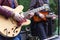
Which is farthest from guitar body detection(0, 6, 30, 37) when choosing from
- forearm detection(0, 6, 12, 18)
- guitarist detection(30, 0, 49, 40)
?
guitarist detection(30, 0, 49, 40)

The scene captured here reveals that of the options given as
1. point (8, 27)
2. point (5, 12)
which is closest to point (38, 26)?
point (8, 27)

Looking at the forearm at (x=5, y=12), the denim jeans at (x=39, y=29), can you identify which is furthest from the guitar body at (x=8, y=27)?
the denim jeans at (x=39, y=29)

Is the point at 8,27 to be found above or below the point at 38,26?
above

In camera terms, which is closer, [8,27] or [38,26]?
[8,27]

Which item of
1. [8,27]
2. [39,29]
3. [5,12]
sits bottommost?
[39,29]

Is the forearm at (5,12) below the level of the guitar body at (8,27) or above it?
above

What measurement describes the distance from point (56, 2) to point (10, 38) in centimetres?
367

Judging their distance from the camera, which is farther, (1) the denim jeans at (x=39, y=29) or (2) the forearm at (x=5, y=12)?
(1) the denim jeans at (x=39, y=29)

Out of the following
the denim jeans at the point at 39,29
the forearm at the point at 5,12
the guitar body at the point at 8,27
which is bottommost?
the denim jeans at the point at 39,29

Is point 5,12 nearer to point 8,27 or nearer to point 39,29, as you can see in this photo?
point 8,27

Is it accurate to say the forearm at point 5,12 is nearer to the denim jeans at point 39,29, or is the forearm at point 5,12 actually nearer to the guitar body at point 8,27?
the guitar body at point 8,27

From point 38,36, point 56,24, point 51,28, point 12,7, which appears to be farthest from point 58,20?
point 12,7

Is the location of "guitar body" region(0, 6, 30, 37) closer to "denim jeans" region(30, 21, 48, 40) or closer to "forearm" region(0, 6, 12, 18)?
"forearm" region(0, 6, 12, 18)

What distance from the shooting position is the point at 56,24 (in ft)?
22.4
